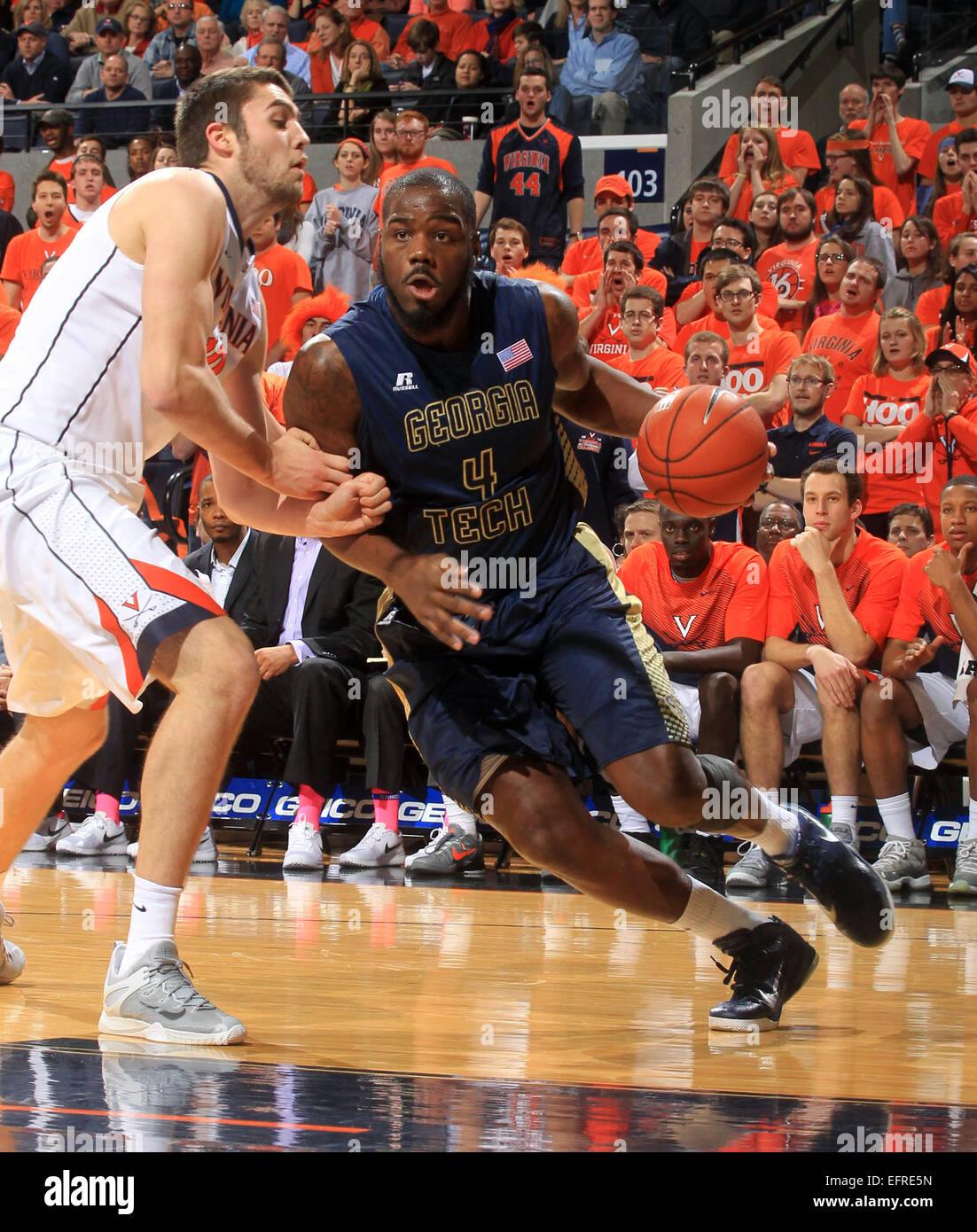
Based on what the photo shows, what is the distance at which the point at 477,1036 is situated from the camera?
3260 millimetres

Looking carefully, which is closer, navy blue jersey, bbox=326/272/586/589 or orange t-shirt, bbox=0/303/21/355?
navy blue jersey, bbox=326/272/586/589

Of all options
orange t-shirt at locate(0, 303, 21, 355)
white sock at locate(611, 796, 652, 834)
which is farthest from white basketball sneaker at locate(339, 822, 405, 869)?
orange t-shirt at locate(0, 303, 21, 355)

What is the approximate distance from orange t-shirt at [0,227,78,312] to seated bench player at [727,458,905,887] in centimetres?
637

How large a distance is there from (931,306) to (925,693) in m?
3.49

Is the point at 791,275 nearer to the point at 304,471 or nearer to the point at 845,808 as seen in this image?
the point at 845,808

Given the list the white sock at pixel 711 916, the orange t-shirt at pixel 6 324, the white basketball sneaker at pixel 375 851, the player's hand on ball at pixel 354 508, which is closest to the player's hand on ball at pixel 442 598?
the player's hand on ball at pixel 354 508

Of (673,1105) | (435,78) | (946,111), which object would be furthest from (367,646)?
(946,111)

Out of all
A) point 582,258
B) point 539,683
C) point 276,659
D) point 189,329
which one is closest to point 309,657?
point 276,659

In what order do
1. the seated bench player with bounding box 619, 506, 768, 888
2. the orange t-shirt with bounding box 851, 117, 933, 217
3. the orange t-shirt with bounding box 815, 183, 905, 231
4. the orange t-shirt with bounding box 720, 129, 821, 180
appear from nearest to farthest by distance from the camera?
the seated bench player with bounding box 619, 506, 768, 888 < the orange t-shirt with bounding box 815, 183, 905, 231 < the orange t-shirt with bounding box 851, 117, 933, 217 < the orange t-shirt with bounding box 720, 129, 821, 180

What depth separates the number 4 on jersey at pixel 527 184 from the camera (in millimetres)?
10500

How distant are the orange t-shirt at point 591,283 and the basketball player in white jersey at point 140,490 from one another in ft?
19.2

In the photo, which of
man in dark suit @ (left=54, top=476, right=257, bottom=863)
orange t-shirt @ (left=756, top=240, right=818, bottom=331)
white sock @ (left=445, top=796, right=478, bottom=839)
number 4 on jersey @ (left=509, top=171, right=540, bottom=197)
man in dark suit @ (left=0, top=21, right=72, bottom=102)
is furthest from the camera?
man in dark suit @ (left=0, top=21, right=72, bottom=102)

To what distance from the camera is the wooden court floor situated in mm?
2375

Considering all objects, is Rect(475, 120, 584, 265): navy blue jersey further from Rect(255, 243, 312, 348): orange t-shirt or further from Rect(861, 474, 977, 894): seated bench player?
Rect(861, 474, 977, 894): seated bench player
